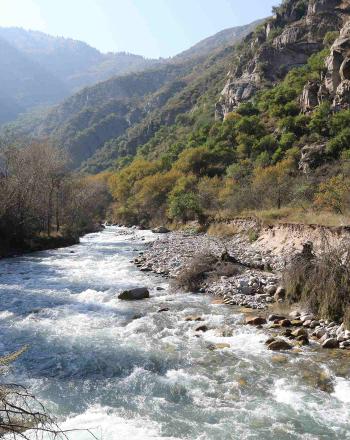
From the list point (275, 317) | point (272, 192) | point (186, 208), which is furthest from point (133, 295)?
point (186, 208)

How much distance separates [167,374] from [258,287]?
861cm

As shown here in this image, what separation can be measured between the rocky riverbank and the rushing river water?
76 cm

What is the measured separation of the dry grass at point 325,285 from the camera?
44.7ft

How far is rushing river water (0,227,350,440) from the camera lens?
332 inches

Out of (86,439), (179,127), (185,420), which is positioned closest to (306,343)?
(185,420)

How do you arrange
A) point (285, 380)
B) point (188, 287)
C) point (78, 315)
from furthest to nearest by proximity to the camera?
point (188, 287) → point (78, 315) → point (285, 380)

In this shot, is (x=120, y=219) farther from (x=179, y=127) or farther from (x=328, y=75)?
(x=179, y=127)

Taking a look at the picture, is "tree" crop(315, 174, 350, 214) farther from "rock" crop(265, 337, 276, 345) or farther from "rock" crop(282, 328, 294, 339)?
"rock" crop(265, 337, 276, 345)

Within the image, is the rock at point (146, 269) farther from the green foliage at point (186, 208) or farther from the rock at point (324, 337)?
the green foliage at point (186, 208)

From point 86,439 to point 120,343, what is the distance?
5315 mm

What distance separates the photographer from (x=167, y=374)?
35.6ft

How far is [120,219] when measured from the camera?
254 ft

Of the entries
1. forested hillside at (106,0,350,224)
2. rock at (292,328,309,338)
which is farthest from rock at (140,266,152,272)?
rock at (292,328,309,338)

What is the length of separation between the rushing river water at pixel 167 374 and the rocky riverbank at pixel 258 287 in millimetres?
764
